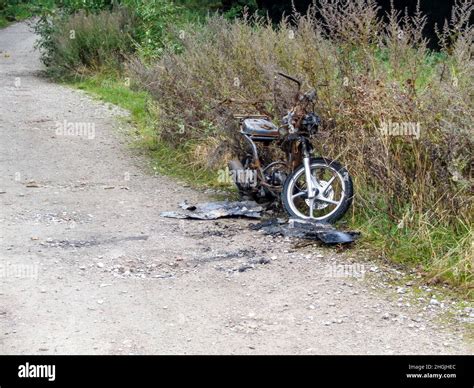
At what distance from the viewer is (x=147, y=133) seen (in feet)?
41.0

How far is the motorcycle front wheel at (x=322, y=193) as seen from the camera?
25.0 ft

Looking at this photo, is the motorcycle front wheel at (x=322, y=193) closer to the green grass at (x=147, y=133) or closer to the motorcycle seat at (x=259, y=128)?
the motorcycle seat at (x=259, y=128)

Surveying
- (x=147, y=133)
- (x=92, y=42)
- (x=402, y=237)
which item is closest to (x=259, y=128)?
(x=402, y=237)

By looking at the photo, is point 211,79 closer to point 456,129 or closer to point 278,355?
point 456,129

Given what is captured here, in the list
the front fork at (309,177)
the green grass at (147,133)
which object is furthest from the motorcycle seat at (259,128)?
the green grass at (147,133)

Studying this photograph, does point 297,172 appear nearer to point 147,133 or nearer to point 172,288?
point 172,288

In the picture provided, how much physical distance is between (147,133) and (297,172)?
5.02 meters

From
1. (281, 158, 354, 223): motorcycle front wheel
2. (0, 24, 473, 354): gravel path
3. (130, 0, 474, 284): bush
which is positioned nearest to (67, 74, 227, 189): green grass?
(130, 0, 474, 284): bush

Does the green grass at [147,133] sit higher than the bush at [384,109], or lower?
lower

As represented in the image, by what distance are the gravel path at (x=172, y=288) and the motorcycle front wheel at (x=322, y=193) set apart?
0.52 metres

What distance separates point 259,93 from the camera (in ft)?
32.0

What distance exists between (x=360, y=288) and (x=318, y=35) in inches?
→ 145

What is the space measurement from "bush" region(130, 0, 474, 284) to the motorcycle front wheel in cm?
20

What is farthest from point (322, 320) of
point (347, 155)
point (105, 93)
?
point (105, 93)
